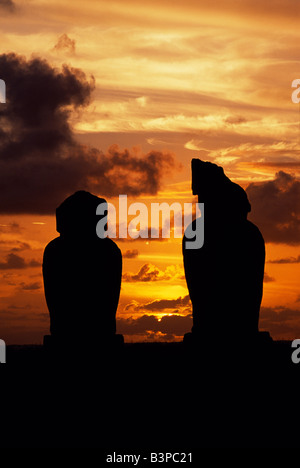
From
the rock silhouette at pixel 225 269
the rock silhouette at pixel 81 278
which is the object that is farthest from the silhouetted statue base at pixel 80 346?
the rock silhouette at pixel 225 269

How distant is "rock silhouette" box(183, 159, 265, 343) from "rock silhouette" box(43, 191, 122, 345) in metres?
1.70

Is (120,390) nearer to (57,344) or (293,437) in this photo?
(57,344)

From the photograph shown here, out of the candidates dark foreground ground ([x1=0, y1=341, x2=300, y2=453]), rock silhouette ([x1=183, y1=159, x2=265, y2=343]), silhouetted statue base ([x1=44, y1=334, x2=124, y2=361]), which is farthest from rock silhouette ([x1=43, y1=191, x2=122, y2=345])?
rock silhouette ([x1=183, y1=159, x2=265, y2=343])

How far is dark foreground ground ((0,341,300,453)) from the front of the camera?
1859 centimetres

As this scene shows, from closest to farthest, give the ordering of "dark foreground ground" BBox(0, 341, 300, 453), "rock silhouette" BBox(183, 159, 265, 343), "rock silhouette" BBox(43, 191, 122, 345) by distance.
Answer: "dark foreground ground" BBox(0, 341, 300, 453), "rock silhouette" BBox(183, 159, 265, 343), "rock silhouette" BBox(43, 191, 122, 345)

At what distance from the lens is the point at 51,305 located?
21.5 meters

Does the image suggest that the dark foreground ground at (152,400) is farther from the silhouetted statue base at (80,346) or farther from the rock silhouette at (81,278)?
the rock silhouette at (81,278)

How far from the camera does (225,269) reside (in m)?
21.1

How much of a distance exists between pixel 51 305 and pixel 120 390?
2485mm

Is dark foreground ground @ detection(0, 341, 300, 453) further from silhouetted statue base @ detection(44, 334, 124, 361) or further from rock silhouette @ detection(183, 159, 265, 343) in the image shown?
rock silhouette @ detection(183, 159, 265, 343)

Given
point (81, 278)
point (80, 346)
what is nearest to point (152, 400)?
point (80, 346)

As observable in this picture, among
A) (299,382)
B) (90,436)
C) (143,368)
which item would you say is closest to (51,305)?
(143,368)

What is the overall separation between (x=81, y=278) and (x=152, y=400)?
3.18m

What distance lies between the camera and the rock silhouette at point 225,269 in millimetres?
20922
